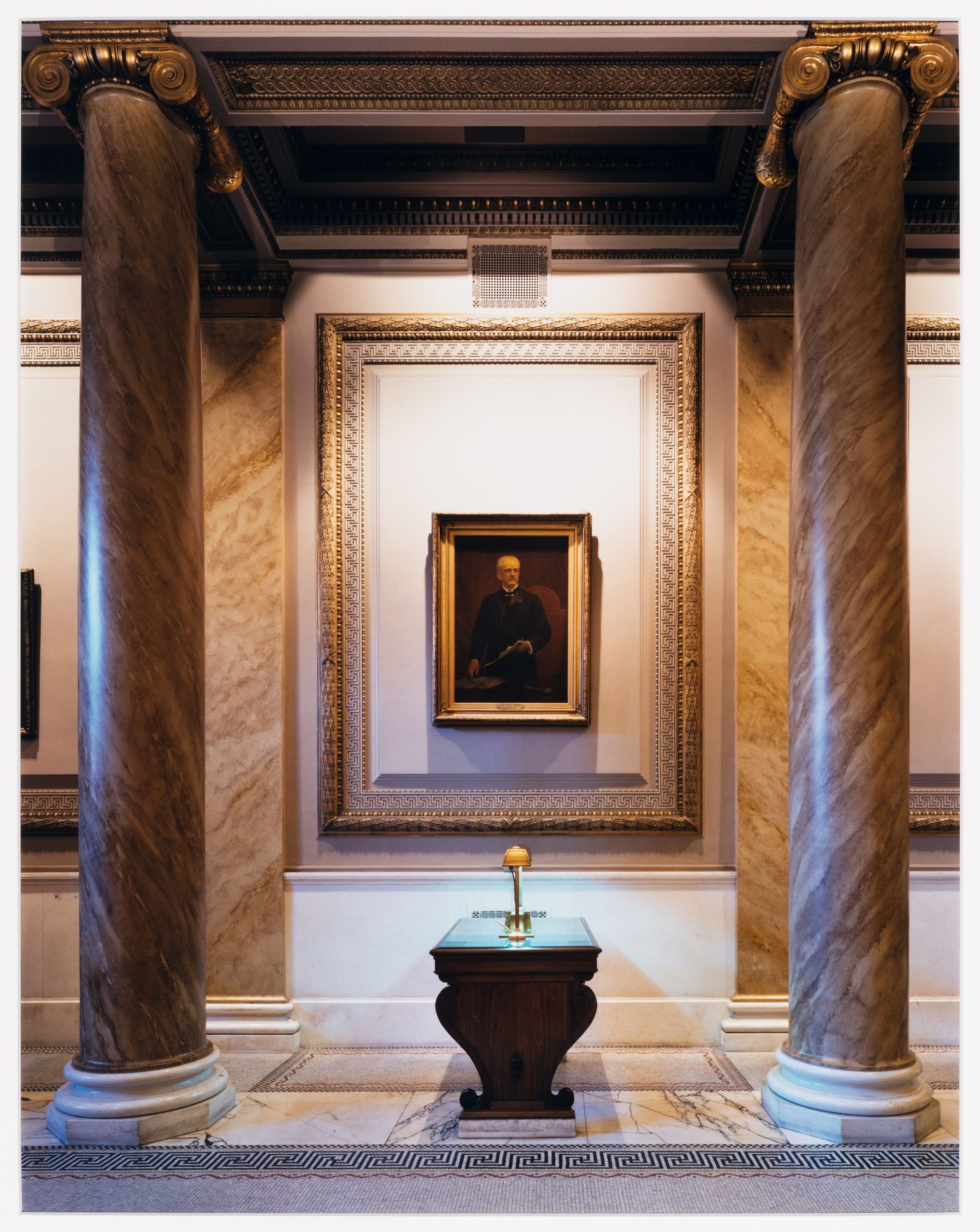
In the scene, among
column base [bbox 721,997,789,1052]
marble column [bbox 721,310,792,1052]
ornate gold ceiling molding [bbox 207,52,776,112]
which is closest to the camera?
ornate gold ceiling molding [bbox 207,52,776,112]

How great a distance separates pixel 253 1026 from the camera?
16.2ft

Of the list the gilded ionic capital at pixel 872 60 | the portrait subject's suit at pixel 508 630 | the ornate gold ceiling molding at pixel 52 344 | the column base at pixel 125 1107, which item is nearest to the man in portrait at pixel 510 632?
the portrait subject's suit at pixel 508 630

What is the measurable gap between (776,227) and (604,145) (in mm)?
991

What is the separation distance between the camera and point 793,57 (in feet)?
12.5

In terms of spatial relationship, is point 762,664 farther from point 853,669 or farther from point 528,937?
point 528,937

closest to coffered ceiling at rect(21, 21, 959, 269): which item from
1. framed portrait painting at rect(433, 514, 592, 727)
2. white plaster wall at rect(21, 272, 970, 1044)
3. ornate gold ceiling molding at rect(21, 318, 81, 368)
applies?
white plaster wall at rect(21, 272, 970, 1044)

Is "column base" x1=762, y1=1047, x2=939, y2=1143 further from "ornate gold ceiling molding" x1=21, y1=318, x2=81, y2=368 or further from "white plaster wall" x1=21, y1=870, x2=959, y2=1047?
"ornate gold ceiling molding" x1=21, y1=318, x2=81, y2=368

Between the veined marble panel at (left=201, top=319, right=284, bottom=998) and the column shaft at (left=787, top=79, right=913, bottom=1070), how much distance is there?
105 inches

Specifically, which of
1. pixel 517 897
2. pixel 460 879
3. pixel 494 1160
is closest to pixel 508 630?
pixel 460 879

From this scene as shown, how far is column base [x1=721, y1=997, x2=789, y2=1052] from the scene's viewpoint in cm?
488

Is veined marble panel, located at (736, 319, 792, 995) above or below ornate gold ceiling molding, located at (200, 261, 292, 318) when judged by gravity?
below

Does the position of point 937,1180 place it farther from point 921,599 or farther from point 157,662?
point 157,662

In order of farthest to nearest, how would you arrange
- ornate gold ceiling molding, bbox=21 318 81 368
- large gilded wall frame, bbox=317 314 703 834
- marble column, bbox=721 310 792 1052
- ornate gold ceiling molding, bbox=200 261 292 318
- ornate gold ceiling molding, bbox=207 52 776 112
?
ornate gold ceiling molding, bbox=21 318 81 368 < ornate gold ceiling molding, bbox=200 261 292 318 < large gilded wall frame, bbox=317 314 703 834 < marble column, bbox=721 310 792 1052 < ornate gold ceiling molding, bbox=207 52 776 112

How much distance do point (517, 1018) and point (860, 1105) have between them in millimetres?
1261
